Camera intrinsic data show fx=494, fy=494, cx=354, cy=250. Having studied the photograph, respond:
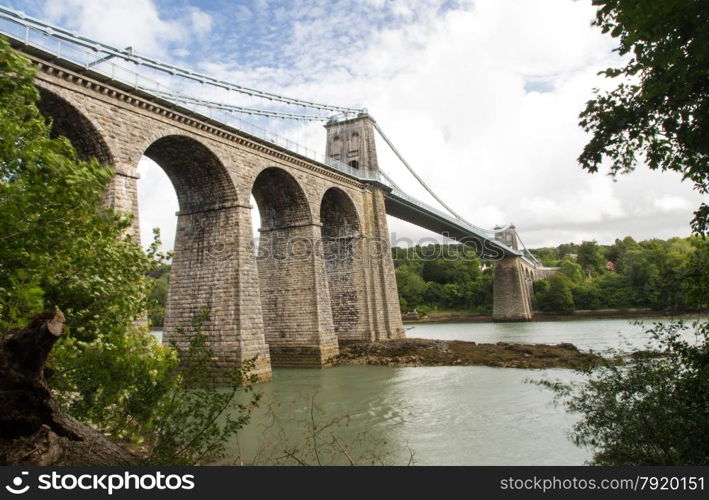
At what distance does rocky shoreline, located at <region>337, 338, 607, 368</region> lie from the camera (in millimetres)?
19297

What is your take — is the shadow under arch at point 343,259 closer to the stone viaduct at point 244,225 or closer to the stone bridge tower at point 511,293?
the stone viaduct at point 244,225

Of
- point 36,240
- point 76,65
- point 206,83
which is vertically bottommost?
point 36,240

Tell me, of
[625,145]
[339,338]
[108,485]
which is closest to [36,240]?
[108,485]

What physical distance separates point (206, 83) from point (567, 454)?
60.5 ft

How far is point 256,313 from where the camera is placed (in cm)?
1616

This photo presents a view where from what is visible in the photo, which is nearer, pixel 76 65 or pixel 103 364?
pixel 103 364

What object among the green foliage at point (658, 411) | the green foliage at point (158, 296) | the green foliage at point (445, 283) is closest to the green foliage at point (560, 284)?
the green foliage at point (445, 283)

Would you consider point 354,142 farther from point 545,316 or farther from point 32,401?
point 545,316

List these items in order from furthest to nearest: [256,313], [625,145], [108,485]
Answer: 1. [256,313]
2. [625,145]
3. [108,485]

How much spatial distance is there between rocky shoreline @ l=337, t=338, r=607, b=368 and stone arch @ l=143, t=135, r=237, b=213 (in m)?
8.93

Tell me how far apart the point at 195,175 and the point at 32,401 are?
585 inches

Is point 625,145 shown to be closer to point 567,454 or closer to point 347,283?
point 567,454

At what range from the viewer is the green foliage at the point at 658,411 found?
4.32 m

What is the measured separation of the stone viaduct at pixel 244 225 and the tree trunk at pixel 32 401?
23.4 feet
